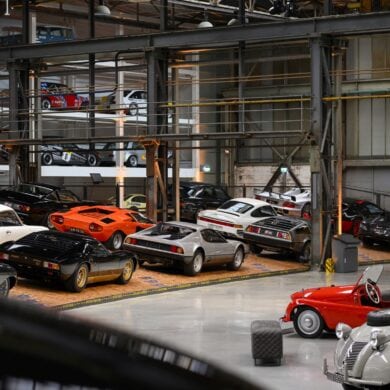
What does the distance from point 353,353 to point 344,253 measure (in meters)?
16.8

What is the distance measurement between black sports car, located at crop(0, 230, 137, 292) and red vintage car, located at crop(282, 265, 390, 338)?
5577mm

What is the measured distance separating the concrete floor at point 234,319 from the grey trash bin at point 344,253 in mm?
769

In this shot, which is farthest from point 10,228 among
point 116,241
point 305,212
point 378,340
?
point 305,212

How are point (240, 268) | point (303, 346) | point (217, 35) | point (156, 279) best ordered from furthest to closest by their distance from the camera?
point (217, 35) → point (240, 268) → point (156, 279) → point (303, 346)

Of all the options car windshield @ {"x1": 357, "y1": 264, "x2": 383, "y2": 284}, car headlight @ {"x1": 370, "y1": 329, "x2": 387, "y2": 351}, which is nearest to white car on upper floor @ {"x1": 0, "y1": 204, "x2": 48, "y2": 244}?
car windshield @ {"x1": 357, "y1": 264, "x2": 383, "y2": 284}

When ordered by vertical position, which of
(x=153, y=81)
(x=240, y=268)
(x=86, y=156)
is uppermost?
(x=153, y=81)

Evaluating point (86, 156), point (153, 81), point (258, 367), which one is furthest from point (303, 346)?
point (86, 156)

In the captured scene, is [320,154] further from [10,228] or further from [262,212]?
[10,228]

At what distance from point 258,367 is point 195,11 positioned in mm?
29076

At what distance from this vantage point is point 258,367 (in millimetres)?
12406

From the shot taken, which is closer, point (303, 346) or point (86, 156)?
point (303, 346)

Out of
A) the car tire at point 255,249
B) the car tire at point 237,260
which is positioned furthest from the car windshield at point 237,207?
the car tire at point 237,260

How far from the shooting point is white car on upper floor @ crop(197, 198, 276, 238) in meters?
29.1

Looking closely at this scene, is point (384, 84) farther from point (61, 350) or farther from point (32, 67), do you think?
point (61, 350)
